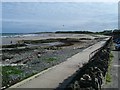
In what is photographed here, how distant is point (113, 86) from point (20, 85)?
4.91 m

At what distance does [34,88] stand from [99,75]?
3.56 meters

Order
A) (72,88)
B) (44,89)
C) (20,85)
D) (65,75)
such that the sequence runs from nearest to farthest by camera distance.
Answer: (72,88), (44,89), (20,85), (65,75)

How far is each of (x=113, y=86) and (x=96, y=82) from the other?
4095mm

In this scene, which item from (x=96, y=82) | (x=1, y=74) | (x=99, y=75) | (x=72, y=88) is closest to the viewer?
(x=72, y=88)

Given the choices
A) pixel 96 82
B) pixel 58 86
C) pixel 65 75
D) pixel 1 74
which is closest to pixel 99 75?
pixel 96 82

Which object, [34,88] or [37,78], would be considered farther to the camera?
[37,78]

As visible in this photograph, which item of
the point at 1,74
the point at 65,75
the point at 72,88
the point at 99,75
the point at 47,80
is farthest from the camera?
the point at 1,74

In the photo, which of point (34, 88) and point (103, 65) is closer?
point (34, 88)

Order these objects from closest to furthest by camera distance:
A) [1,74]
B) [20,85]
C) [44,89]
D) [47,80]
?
1. [44,89]
2. [20,85]
3. [47,80]
4. [1,74]

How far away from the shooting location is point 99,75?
15.6 metres

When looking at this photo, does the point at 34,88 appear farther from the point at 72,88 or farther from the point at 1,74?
the point at 1,74

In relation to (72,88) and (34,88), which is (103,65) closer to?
(34,88)

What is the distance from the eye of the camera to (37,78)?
20469 mm

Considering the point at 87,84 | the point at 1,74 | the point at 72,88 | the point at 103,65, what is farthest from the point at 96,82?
the point at 1,74
